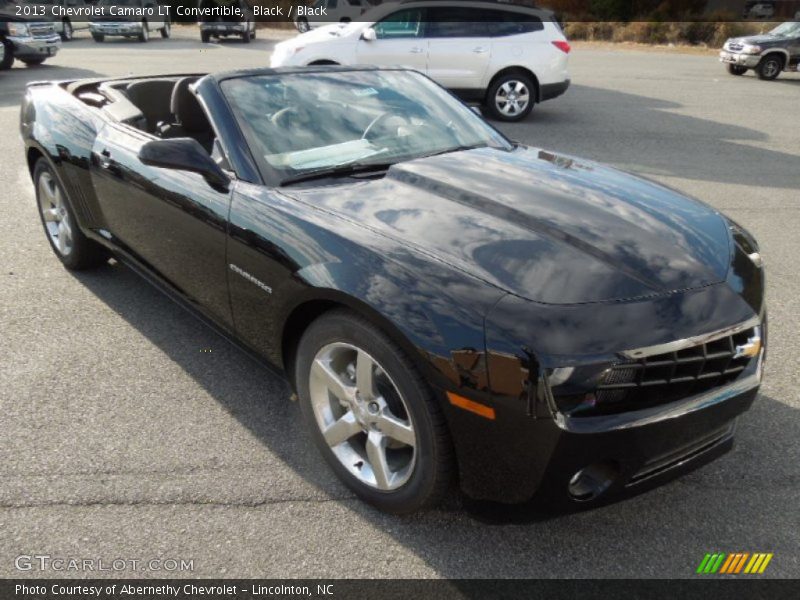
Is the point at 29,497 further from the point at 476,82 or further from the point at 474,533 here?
the point at 476,82

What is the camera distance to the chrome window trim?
2.03 m

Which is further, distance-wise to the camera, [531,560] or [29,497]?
[29,497]

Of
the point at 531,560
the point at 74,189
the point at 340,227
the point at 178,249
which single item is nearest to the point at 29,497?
the point at 178,249

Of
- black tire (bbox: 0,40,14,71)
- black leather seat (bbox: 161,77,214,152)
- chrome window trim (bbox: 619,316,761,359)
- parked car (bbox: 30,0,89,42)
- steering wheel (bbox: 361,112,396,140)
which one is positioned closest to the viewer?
chrome window trim (bbox: 619,316,761,359)

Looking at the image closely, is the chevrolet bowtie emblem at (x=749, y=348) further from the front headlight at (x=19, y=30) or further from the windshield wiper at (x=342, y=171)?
the front headlight at (x=19, y=30)

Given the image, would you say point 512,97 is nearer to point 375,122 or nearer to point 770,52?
point 375,122

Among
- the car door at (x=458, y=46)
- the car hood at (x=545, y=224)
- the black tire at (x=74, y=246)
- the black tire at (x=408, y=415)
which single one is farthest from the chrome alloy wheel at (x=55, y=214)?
the car door at (x=458, y=46)

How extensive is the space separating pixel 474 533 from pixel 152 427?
1514 mm

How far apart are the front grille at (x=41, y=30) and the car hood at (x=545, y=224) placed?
1734 centimetres

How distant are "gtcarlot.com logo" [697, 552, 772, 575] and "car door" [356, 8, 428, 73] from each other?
9.70 meters

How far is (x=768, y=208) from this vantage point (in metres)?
6.57

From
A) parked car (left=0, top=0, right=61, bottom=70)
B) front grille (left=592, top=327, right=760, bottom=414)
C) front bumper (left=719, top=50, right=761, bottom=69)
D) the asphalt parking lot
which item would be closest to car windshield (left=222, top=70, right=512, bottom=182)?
the asphalt parking lot

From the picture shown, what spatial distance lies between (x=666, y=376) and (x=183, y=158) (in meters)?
2.08

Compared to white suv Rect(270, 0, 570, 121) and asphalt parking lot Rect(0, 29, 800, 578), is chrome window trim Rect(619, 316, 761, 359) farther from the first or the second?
white suv Rect(270, 0, 570, 121)
